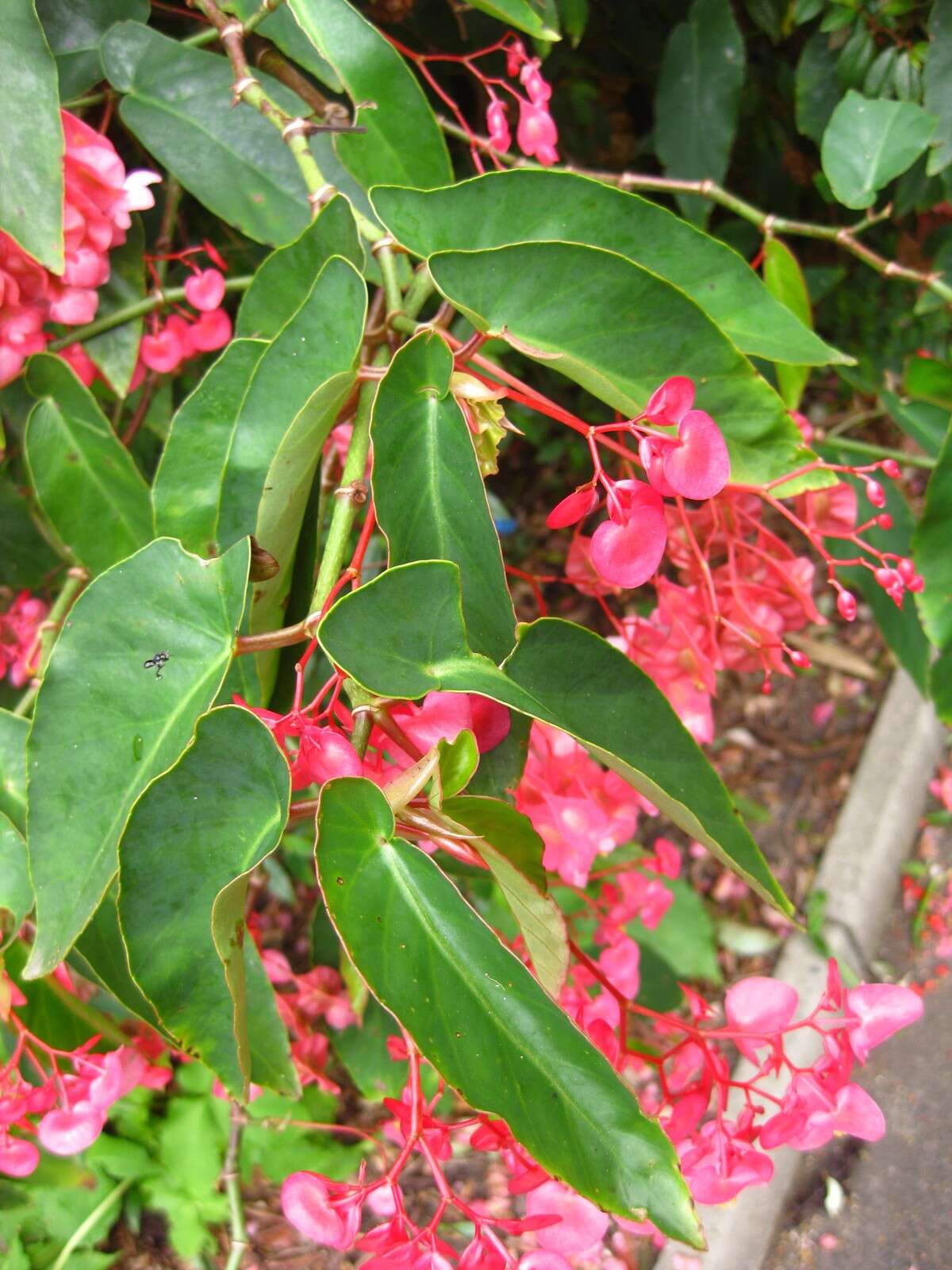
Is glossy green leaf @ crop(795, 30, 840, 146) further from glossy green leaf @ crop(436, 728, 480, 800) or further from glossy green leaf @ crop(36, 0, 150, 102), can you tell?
glossy green leaf @ crop(436, 728, 480, 800)

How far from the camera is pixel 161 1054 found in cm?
81

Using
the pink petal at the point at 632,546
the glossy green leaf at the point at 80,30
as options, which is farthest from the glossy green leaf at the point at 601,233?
the glossy green leaf at the point at 80,30

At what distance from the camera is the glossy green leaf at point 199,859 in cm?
41

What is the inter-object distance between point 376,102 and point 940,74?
574 millimetres

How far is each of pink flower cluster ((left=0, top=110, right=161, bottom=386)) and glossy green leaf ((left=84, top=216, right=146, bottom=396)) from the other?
7 centimetres

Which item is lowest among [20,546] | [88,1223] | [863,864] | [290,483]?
[88,1223]

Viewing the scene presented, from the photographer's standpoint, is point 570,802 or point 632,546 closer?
point 632,546

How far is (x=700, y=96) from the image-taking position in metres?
1.07

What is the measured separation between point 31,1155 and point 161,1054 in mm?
196

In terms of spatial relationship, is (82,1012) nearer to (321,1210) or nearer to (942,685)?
(321,1210)

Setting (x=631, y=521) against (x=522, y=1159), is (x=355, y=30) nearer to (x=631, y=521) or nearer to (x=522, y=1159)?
(x=631, y=521)

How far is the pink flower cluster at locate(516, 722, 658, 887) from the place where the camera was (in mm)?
645

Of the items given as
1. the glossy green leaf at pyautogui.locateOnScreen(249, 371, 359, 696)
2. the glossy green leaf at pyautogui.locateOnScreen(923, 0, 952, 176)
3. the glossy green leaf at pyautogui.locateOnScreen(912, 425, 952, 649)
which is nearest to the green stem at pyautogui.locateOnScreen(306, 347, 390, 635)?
the glossy green leaf at pyautogui.locateOnScreen(249, 371, 359, 696)

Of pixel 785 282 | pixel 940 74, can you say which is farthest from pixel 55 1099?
pixel 940 74
